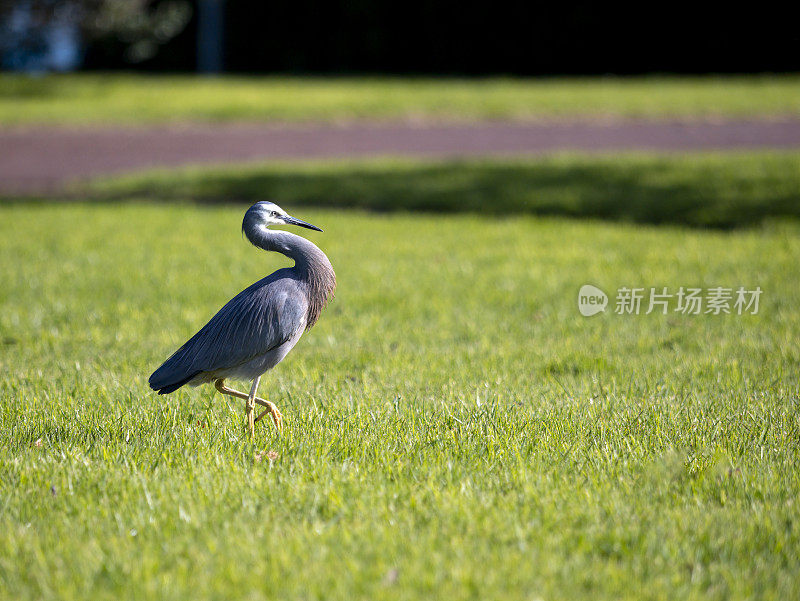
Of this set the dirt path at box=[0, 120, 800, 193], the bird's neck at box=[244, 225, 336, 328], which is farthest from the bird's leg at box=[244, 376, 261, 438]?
the dirt path at box=[0, 120, 800, 193]

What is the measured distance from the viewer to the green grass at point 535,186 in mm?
11984

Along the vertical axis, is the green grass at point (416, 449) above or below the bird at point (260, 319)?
below

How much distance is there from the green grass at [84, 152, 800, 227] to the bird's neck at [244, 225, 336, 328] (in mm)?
8250

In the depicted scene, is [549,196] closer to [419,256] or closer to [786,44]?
[419,256]

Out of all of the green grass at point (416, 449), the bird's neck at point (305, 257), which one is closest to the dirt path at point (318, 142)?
the green grass at point (416, 449)

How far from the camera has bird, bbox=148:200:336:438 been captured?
4336 millimetres

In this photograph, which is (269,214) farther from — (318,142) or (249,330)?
(318,142)

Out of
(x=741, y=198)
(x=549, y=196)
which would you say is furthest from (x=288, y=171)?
(x=741, y=198)

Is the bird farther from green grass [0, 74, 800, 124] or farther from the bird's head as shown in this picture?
green grass [0, 74, 800, 124]

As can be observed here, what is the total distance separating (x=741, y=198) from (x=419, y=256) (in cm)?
517

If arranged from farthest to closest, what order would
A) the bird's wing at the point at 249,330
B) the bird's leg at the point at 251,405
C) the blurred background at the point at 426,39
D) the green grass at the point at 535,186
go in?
the blurred background at the point at 426,39, the green grass at the point at 535,186, the bird's leg at the point at 251,405, the bird's wing at the point at 249,330

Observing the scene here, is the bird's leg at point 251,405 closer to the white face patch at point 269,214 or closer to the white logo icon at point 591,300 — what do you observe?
the white face patch at point 269,214

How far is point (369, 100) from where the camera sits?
23.7 meters

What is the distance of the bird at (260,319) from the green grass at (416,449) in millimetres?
362
